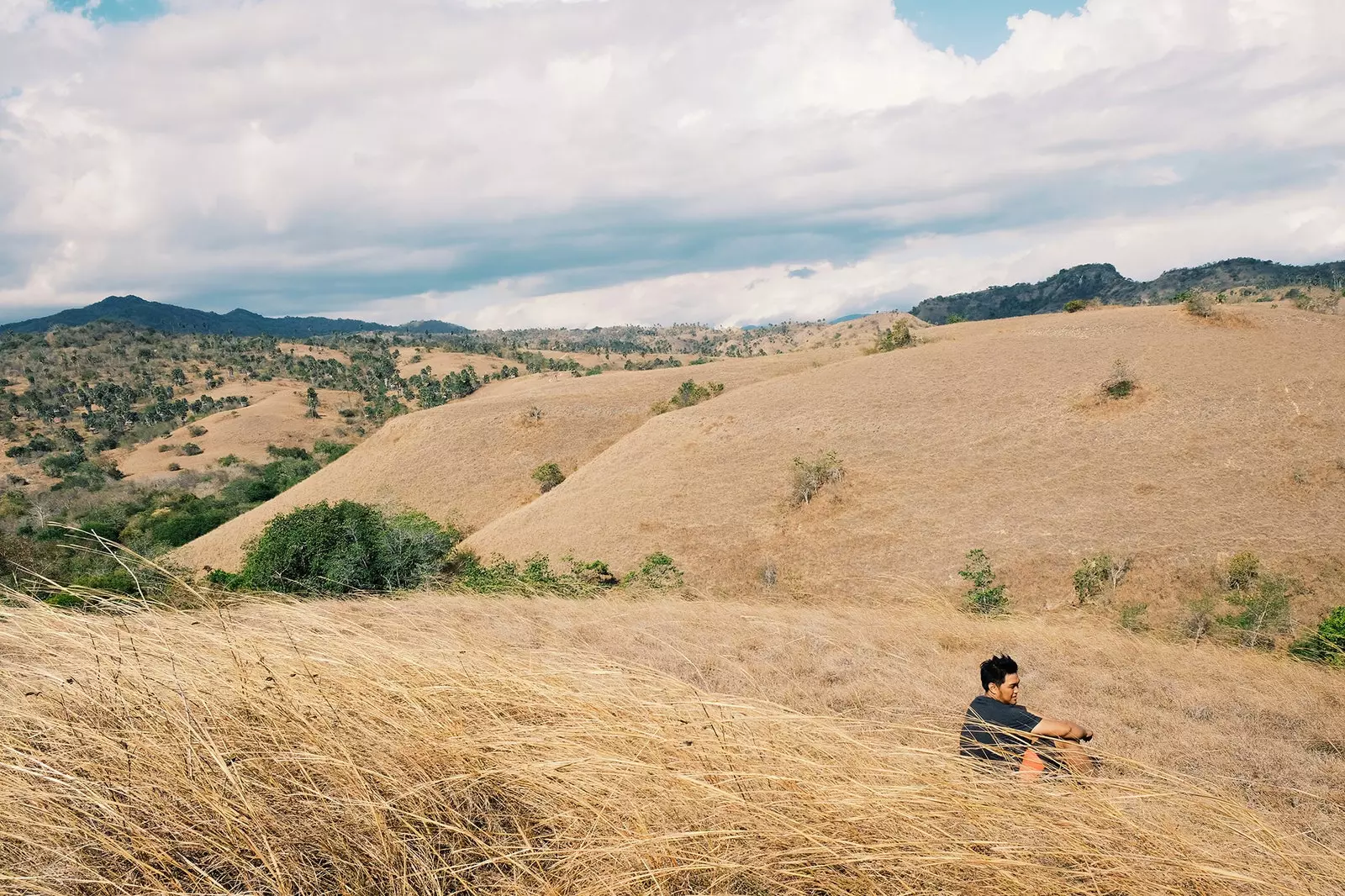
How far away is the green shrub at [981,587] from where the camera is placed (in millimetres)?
17516

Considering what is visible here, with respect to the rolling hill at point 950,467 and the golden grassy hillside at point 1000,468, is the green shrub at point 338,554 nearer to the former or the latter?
the golden grassy hillside at point 1000,468

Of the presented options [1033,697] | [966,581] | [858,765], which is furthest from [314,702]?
[966,581]

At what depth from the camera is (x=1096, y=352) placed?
A: 37375 mm

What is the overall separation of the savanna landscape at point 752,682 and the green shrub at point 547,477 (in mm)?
7679

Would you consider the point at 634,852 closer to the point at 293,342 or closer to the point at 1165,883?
the point at 1165,883

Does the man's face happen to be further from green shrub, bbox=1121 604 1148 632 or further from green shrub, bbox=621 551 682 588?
green shrub, bbox=621 551 682 588

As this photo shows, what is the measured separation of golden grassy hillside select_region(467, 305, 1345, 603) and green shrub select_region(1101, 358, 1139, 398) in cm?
62

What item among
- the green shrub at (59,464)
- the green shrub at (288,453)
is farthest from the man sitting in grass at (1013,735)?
the green shrub at (59,464)

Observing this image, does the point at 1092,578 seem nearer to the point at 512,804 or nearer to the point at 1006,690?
the point at 1006,690

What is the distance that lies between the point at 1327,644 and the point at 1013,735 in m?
10.4

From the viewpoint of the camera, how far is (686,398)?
151ft

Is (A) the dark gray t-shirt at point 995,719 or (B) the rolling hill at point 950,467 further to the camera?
(B) the rolling hill at point 950,467

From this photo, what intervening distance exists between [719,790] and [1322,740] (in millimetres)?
6176

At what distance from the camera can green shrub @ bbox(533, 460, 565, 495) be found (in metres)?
38.5
